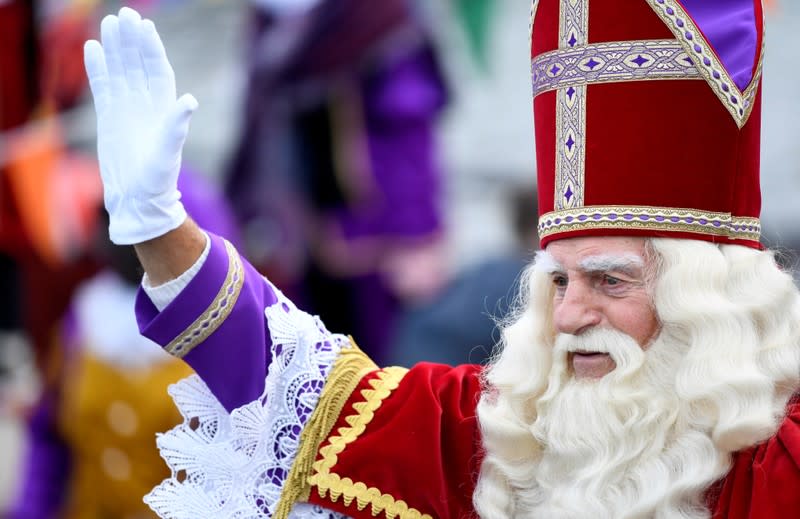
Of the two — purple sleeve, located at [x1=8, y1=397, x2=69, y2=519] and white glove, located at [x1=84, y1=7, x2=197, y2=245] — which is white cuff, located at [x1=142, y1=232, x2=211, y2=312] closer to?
white glove, located at [x1=84, y1=7, x2=197, y2=245]

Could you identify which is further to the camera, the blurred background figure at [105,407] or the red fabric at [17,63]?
the red fabric at [17,63]

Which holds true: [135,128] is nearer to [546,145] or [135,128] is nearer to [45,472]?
[546,145]

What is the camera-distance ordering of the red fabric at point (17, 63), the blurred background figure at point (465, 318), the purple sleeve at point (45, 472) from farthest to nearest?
1. the red fabric at point (17, 63)
2. the purple sleeve at point (45, 472)
3. the blurred background figure at point (465, 318)

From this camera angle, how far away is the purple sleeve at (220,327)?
10.3 ft

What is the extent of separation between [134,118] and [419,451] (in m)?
0.90

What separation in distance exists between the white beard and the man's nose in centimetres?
3

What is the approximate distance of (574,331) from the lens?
10.1ft

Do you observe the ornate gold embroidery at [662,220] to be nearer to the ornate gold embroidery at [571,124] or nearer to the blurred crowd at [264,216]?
the ornate gold embroidery at [571,124]

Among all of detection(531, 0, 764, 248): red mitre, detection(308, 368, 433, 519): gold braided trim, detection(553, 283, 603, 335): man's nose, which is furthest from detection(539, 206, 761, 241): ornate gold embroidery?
detection(308, 368, 433, 519): gold braided trim

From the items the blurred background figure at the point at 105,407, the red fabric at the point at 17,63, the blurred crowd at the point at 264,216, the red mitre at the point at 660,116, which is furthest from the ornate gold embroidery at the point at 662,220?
the red fabric at the point at 17,63

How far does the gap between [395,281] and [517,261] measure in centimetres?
195

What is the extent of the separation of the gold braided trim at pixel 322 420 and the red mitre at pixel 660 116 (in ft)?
1.74

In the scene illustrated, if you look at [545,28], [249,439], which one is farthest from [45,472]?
[545,28]

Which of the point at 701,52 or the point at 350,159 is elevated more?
the point at 701,52
